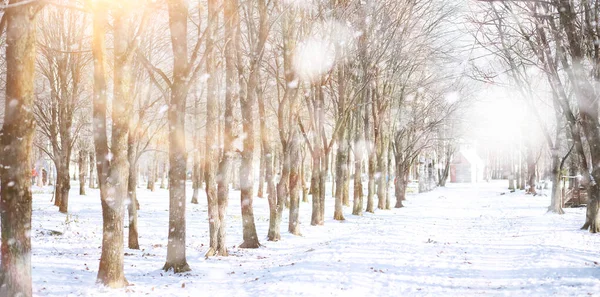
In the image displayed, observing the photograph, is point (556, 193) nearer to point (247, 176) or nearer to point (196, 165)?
point (247, 176)

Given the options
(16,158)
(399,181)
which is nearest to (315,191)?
(16,158)

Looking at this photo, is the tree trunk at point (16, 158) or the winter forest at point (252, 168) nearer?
the tree trunk at point (16, 158)

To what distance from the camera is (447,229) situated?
53.8ft

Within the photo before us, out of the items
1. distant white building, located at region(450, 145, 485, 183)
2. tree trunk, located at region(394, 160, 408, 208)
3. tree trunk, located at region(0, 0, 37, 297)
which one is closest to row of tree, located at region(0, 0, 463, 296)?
tree trunk, located at region(0, 0, 37, 297)

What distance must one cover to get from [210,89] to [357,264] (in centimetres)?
543

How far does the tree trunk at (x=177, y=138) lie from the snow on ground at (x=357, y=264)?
2.01 ft

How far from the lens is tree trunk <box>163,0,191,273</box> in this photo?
9.38m

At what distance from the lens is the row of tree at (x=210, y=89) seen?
624 centimetres

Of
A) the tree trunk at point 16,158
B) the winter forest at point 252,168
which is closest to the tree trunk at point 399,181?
the winter forest at point 252,168

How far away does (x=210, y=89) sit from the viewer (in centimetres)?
1103

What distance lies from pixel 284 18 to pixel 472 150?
238 feet

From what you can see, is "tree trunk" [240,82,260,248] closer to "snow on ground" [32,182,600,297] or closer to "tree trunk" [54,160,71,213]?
"snow on ground" [32,182,600,297]

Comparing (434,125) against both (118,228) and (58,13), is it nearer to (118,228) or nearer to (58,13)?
(58,13)

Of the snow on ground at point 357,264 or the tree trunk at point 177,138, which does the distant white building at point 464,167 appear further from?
the tree trunk at point 177,138
